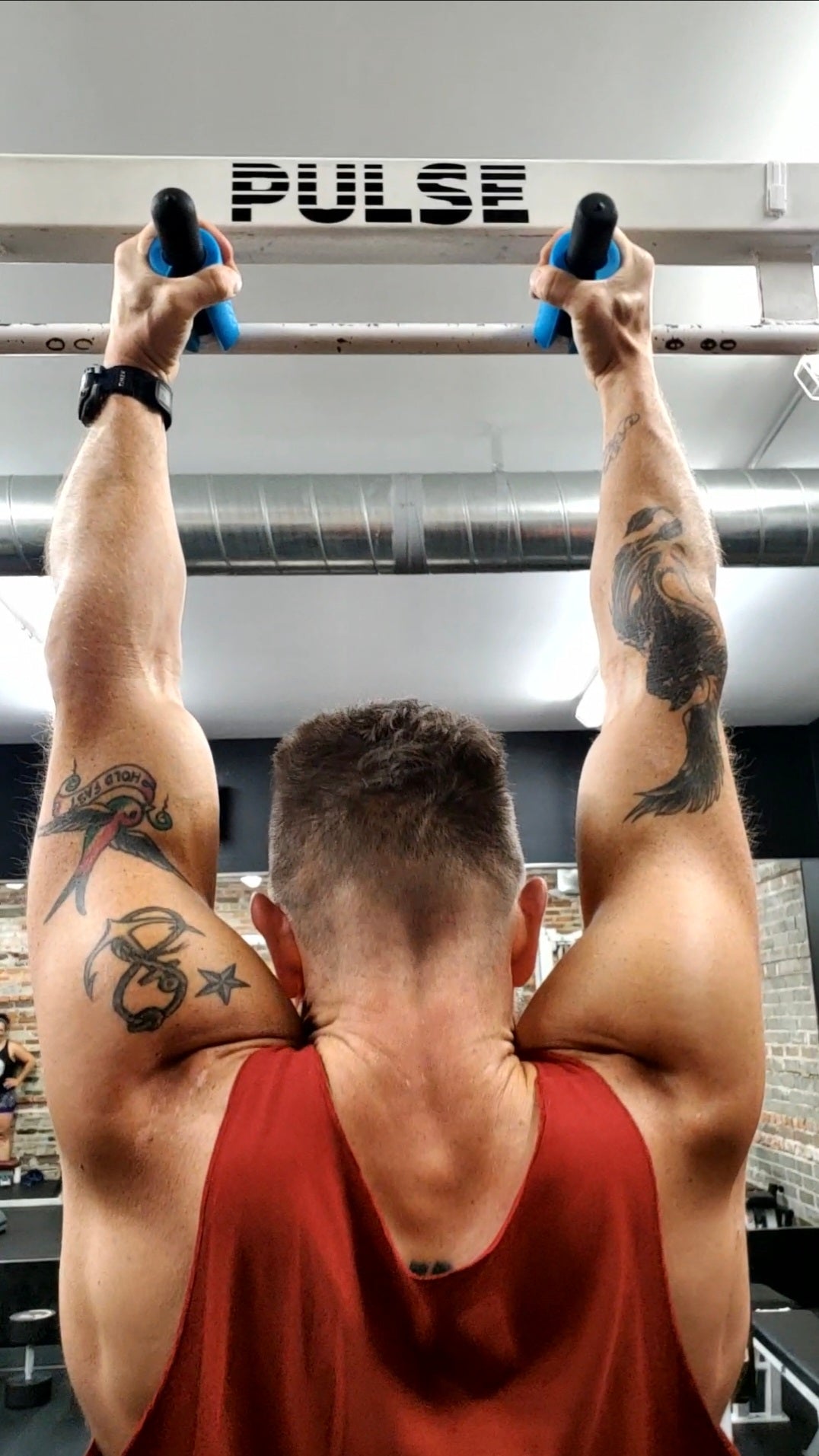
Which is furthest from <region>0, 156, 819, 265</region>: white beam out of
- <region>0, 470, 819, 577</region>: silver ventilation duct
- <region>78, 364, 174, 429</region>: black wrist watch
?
<region>0, 470, 819, 577</region>: silver ventilation duct

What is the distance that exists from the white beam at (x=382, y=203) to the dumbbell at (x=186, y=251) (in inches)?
2.9

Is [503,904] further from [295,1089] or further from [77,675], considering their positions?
[77,675]

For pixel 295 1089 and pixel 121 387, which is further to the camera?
pixel 121 387

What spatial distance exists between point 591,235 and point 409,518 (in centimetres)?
146

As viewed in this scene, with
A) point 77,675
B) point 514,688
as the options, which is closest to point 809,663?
point 514,688

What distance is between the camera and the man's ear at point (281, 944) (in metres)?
0.79

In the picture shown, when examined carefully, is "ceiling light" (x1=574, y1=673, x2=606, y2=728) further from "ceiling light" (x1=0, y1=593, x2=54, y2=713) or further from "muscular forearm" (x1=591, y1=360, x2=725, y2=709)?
"muscular forearm" (x1=591, y1=360, x2=725, y2=709)

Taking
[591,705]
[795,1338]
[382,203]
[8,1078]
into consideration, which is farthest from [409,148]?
[8,1078]

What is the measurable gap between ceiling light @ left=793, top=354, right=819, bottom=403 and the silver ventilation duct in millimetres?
233

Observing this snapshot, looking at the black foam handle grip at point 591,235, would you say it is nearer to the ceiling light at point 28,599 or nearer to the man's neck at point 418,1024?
the man's neck at point 418,1024

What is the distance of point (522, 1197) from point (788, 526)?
206 cm

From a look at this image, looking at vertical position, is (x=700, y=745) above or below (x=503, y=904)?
above

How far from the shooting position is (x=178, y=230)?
812mm

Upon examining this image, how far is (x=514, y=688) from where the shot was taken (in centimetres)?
436
